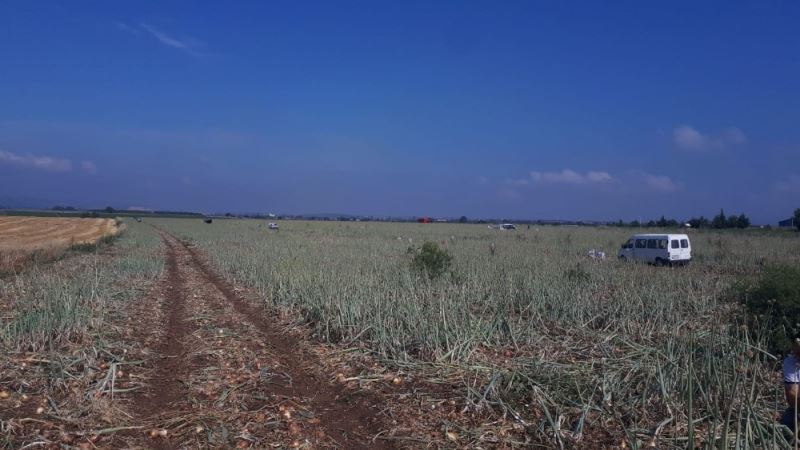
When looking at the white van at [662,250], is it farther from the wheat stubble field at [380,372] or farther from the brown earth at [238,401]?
the brown earth at [238,401]

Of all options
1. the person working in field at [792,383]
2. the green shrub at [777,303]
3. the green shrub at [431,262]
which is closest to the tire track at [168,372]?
the person working in field at [792,383]

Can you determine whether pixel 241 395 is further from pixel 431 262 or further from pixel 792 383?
pixel 431 262

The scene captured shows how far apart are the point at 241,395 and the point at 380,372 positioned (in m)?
1.68

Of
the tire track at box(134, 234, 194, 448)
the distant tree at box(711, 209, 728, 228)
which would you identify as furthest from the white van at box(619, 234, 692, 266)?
the distant tree at box(711, 209, 728, 228)

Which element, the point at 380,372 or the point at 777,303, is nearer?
the point at 380,372

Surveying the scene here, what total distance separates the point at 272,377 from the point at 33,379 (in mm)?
2563

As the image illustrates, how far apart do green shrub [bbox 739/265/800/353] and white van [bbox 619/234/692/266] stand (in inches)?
616

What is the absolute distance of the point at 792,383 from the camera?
15.9 feet

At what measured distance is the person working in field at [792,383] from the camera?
4.75 m

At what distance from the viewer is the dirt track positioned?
5109 mm

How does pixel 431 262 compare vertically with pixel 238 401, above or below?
above

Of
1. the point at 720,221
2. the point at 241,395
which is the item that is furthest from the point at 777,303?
the point at 720,221

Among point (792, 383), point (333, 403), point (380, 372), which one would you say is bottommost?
point (333, 403)

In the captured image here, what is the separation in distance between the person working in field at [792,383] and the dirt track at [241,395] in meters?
3.43
